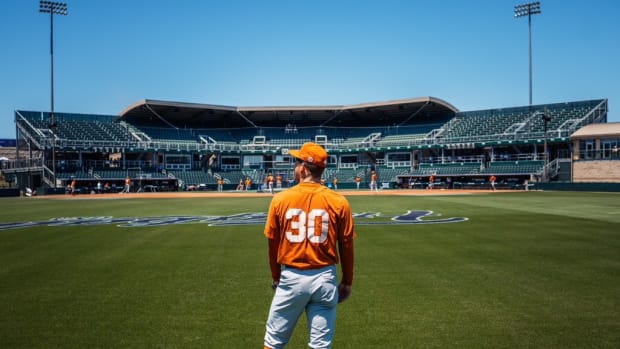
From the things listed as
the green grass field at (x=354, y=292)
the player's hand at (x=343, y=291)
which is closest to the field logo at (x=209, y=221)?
the green grass field at (x=354, y=292)

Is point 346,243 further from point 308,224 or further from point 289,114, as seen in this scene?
point 289,114

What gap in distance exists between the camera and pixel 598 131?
46.2m

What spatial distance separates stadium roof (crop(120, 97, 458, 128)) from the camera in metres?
64.6

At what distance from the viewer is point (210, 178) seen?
6394 cm

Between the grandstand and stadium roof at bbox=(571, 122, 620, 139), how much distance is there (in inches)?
83.3

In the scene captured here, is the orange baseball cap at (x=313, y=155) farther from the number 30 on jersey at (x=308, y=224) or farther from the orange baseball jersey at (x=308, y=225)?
the number 30 on jersey at (x=308, y=224)

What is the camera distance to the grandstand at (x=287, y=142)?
54.2 meters

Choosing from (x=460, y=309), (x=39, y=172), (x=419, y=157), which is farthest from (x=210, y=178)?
(x=460, y=309)

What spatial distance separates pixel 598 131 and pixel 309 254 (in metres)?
52.0

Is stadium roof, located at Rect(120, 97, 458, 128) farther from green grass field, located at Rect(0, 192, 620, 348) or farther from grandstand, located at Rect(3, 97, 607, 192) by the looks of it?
green grass field, located at Rect(0, 192, 620, 348)

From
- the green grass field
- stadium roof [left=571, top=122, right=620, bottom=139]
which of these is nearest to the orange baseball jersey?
the green grass field

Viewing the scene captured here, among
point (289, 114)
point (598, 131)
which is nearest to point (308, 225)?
point (598, 131)

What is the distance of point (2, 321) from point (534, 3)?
65572mm

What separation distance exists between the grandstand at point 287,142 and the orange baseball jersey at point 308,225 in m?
47.9
